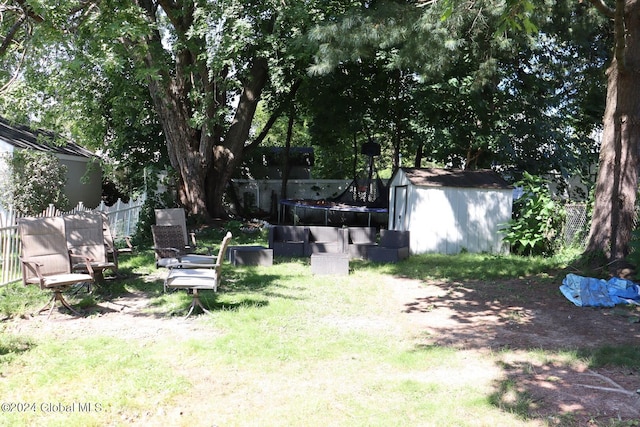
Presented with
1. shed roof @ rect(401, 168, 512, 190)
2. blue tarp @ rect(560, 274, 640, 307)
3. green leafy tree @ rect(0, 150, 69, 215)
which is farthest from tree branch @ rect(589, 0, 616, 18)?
green leafy tree @ rect(0, 150, 69, 215)

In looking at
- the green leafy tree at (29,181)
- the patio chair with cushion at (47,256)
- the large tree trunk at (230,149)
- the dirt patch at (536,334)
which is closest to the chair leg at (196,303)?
the patio chair with cushion at (47,256)

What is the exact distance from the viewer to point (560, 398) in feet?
14.5

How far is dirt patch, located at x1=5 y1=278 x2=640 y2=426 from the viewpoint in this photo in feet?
14.4

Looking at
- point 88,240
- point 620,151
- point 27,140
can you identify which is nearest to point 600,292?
point 620,151

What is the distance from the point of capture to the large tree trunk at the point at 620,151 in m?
8.79

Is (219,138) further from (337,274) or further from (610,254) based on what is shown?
(610,254)

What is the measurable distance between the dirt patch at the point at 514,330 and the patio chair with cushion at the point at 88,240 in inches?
30.5

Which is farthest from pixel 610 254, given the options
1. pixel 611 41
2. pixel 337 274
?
pixel 611 41

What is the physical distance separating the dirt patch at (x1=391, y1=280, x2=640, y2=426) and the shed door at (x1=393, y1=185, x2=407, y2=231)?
4.11 m

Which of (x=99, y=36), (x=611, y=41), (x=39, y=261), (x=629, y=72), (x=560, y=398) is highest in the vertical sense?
(x=611, y=41)

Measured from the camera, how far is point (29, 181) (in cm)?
1486

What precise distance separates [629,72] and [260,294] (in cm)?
741

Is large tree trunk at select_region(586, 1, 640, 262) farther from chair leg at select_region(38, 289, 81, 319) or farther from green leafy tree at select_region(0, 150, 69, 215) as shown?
green leafy tree at select_region(0, 150, 69, 215)

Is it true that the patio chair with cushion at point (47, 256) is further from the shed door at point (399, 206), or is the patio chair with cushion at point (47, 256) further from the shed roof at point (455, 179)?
the shed roof at point (455, 179)
